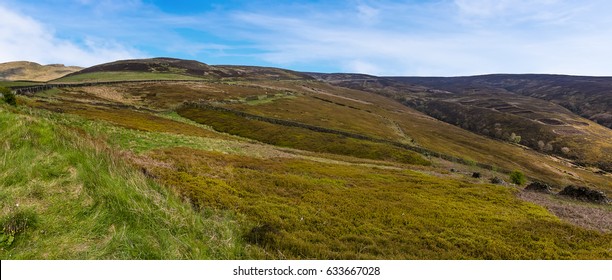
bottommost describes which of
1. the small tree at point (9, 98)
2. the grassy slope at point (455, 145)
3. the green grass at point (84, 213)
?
the grassy slope at point (455, 145)

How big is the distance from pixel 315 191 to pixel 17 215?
1771 centimetres

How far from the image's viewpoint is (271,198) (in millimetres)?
21109

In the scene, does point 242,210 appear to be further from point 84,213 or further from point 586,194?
point 586,194

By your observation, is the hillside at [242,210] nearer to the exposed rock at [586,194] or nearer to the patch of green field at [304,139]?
the exposed rock at [586,194]

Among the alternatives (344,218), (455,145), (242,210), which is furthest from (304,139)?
(242,210)

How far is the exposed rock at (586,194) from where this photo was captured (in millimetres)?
33969

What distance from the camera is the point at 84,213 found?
1111 cm

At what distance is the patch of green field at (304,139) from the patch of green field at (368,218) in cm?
4568

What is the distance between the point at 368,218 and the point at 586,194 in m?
30.2

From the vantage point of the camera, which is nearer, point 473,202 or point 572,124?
point 473,202

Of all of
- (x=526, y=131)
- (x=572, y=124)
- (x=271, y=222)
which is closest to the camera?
(x=271, y=222)

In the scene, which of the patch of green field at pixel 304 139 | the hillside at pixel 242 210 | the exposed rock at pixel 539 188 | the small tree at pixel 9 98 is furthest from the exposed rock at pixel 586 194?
the small tree at pixel 9 98

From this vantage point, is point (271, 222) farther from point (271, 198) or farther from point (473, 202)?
point (473, 202)

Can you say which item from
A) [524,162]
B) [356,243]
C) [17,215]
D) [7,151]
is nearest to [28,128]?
[7,151]
